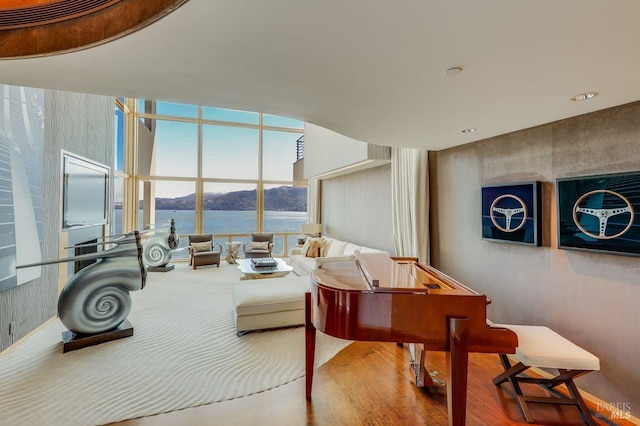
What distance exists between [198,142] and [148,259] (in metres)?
3.23

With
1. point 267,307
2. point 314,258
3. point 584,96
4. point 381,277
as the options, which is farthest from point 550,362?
point 314,258

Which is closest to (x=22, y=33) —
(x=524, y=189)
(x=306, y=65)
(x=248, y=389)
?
(x=306, y=65)

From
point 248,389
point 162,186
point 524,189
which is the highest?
point 162,186

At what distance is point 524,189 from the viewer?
8.71 ft

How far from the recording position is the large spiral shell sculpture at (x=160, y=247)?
616 cm

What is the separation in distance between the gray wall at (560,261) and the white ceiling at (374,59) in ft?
0.86

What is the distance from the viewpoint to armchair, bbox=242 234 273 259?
6.71m

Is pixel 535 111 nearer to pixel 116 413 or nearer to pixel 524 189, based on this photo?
pixel 524 189

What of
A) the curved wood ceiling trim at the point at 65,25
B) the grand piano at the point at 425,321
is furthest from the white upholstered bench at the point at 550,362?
the curved wood ceiling trim at the point at 65,25

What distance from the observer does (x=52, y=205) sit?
11.6 ft

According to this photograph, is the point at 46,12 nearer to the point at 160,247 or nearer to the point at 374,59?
the point at 374,59

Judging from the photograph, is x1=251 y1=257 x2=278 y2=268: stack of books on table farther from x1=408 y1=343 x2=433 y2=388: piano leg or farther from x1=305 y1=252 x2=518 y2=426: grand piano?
x1=305 y1=252 x2=518 y2=426: grand piano

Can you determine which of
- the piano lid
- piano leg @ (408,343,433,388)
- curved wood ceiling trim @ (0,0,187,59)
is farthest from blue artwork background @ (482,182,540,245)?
curved wood ceiling trim @ (0,0,187,59)

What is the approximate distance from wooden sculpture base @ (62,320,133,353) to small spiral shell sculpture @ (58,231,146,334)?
48 mm
